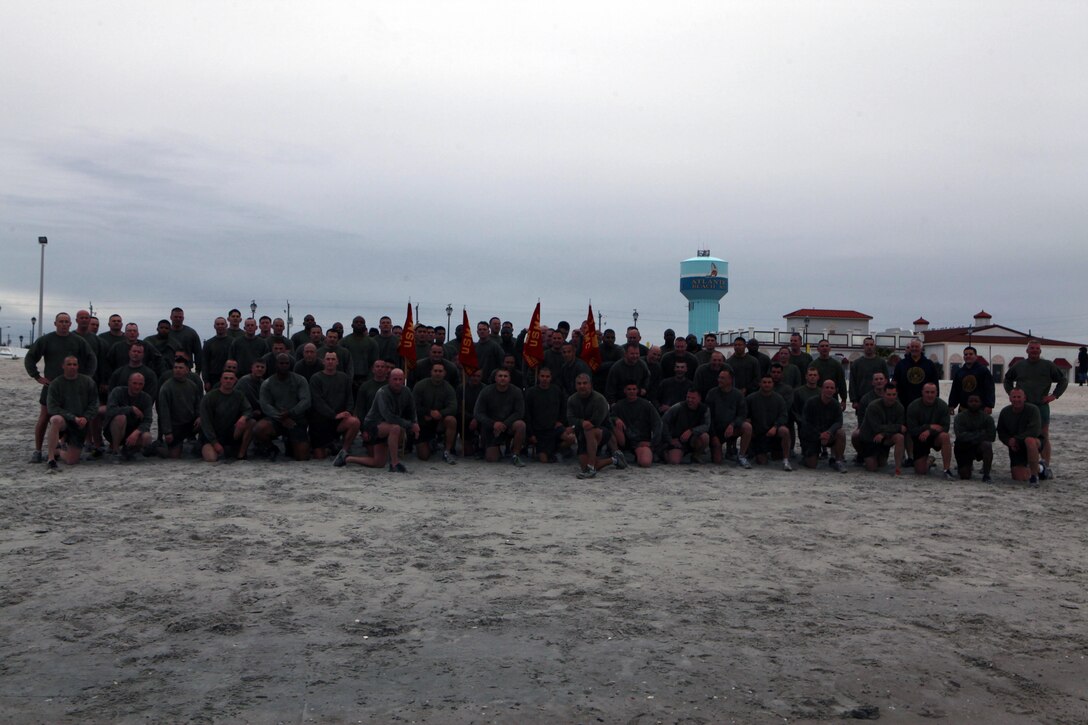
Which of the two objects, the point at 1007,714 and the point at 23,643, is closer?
the point at 1007,714

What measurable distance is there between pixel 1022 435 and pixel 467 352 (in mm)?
7107

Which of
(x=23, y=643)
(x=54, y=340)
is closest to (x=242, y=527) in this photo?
(x=23, y=643)

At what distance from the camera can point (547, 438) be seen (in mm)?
12430

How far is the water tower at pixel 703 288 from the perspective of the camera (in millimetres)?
70438

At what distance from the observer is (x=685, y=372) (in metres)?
13.1

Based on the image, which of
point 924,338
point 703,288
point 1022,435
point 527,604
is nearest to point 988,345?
point 924,338

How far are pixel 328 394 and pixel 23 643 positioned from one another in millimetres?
7062

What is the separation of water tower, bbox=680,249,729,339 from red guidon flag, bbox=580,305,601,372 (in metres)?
57.3

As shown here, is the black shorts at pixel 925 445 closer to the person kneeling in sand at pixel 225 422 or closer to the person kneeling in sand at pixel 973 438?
the person kneeling in sand at pixel 973 438

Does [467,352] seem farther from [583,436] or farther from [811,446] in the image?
[811,446]

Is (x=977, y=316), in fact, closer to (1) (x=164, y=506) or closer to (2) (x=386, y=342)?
(2) (x=386, y=342)

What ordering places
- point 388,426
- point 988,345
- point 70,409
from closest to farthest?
1. point 70,409
2. point 388,426
3. point 988,345

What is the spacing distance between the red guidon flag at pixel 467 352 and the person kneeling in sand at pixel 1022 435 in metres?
6.79

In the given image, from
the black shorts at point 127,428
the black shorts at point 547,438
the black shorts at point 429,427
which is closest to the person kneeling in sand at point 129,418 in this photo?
the black shorts at point 127,428
